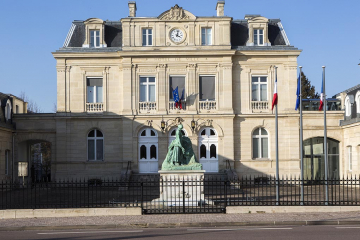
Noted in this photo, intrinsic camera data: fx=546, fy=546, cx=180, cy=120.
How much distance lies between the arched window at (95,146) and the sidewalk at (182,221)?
21.2m

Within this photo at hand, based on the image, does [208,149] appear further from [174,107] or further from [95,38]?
[95,38]

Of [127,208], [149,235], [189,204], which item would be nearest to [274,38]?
[189,204]

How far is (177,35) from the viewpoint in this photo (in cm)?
4147

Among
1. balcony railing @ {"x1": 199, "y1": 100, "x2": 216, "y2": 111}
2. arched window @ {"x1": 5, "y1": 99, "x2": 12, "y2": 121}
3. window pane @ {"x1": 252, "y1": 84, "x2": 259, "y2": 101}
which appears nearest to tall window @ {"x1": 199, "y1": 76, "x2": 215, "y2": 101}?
balcony railing @ {"x1": 199, "y1": 100, "x2": 216, "y2": 111}

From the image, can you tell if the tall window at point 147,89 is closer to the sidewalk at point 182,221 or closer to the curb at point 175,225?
the sidewalk at point 182,221

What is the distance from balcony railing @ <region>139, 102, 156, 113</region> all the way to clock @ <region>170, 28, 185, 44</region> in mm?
5090

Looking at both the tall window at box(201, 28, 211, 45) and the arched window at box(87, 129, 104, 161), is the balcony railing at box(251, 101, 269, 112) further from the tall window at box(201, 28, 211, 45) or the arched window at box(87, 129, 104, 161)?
the arched window at box(87, 129, 104, 161)

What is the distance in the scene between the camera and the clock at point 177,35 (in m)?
41.4

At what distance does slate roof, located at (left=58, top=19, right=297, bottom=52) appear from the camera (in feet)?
137

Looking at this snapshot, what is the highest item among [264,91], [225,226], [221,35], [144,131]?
[221,35]

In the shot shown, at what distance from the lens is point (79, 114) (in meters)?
41.2

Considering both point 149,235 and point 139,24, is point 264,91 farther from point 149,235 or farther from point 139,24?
point 149,235

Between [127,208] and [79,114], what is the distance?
21.0m

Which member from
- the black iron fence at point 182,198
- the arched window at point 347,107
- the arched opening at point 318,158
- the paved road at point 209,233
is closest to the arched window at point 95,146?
the black iron fence at point 182,198
